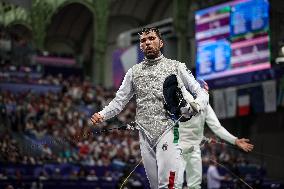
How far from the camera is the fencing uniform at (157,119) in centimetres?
568

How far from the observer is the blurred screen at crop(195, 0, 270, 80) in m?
23.3

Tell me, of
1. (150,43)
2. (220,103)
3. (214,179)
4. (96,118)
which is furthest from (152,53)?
(220,103)

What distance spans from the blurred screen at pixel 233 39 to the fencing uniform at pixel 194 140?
1495 centimetres

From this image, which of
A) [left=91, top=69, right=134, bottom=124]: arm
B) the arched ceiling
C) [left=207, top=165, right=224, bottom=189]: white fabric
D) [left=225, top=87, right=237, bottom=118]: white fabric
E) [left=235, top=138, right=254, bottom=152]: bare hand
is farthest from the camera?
the arched ceiling

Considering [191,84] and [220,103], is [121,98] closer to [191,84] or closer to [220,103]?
[191,84]

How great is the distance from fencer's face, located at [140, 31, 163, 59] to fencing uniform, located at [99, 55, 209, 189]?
0.30ft

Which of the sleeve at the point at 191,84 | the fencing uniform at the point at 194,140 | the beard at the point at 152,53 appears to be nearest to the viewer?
the sleeve at the point at 191,84

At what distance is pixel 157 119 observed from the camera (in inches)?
229

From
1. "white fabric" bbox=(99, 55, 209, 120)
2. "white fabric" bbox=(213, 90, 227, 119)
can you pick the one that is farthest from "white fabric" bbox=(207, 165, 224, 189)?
"white fabric" bbox=(213, 90, 227, 119)

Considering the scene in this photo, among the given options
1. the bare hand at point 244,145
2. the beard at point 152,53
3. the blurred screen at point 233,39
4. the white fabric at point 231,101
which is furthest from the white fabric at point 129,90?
the white fabric at point 231,101

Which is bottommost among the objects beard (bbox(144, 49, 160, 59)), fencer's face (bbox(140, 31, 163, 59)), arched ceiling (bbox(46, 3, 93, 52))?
beard (bbox(144, 49, 160, 59))

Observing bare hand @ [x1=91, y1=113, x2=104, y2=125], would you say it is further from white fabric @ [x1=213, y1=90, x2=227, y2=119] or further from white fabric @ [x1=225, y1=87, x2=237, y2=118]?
white fabric @ [x1=213, y1=90, x2=227, y2=119]

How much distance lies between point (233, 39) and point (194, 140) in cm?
1653

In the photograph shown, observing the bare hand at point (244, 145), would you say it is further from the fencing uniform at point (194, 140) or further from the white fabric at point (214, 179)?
the white fabric at point (214, 179)
